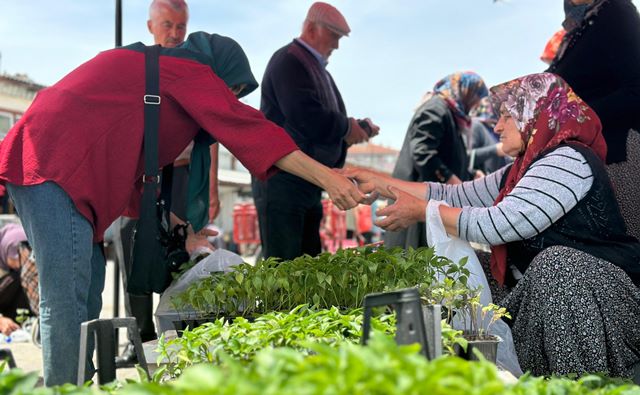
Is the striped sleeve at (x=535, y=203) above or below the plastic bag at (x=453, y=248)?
above

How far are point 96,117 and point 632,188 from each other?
6.97 feet

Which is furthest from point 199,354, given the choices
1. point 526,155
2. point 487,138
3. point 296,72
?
point 487,138

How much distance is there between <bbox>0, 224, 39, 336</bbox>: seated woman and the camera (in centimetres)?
568

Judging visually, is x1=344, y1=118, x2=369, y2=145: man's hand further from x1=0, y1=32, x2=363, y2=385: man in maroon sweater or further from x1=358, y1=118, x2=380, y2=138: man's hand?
x1=0, y1=32, x2=363, y2=385: man in maroon sweater

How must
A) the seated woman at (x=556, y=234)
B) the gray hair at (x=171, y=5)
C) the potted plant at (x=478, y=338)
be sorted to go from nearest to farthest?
the potted plant at (x=478, y=338) → the seated woman at (x=556, y=234) → the gray hair at (x=171, y=5)

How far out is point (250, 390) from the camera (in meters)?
0.89

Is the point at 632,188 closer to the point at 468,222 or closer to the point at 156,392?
the point at 468,222

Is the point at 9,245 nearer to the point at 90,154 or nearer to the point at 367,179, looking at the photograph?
the point at 367,179

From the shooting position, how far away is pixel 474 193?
3.59m

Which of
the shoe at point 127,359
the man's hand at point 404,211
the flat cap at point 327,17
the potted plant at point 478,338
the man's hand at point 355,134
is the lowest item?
the shoe at point 127,359

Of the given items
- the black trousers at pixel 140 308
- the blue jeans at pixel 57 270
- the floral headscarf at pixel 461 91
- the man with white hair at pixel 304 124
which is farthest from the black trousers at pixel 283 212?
the blue jeans at pixel 57 270

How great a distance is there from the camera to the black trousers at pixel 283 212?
13.6 ft

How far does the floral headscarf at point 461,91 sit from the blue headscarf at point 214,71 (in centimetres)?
257

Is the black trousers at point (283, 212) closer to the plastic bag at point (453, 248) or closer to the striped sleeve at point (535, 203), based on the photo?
the plastic bag at point (453, 248)
